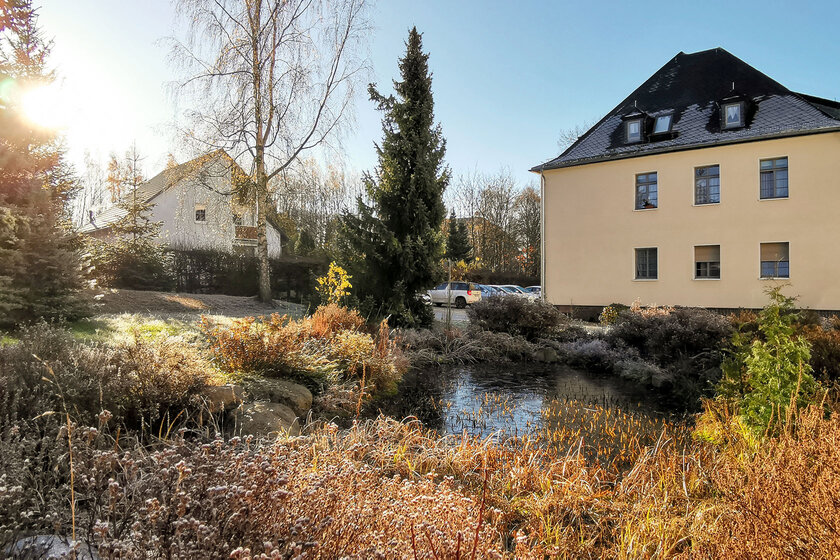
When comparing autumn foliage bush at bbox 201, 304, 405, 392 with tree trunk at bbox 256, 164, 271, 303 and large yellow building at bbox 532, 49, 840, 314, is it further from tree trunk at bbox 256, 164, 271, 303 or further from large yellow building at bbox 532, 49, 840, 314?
large yellow building at bbox 532, 49, 840, 314

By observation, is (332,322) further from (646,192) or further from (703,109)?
(703,109)

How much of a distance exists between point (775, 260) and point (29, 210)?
765 inches

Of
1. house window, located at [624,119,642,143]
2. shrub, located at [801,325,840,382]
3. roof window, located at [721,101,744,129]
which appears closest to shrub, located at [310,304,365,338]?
shrub, located at [801,325,840,382]

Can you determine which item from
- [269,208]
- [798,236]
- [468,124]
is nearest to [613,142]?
[798,236]

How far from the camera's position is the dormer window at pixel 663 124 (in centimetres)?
1791

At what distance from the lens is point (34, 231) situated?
8602 mm

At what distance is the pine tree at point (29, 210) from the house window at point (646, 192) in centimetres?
1700

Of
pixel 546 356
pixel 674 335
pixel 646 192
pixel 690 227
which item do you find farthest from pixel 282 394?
pixel 646 192

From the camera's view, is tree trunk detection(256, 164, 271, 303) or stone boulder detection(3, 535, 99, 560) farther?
tree trunk detection(256, 164, 271, 303)

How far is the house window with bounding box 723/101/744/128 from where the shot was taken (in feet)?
54.1

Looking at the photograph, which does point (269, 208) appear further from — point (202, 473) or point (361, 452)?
point (202, 473)

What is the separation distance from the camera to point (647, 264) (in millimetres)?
18047

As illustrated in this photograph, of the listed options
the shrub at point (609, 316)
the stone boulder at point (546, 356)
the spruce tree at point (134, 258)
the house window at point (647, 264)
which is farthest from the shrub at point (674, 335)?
the spruce tree at point (134, 258)

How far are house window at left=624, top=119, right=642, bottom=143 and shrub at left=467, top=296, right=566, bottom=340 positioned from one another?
10.2m
